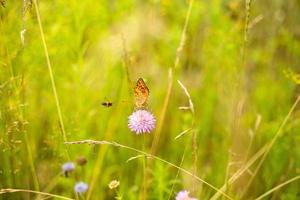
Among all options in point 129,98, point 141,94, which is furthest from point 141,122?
point 129,98

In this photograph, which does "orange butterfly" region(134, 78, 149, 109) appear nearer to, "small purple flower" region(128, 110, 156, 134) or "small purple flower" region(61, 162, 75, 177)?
"small purple flower" region(128, 110, 156, 134)

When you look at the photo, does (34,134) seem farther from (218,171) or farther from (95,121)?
(218,171)

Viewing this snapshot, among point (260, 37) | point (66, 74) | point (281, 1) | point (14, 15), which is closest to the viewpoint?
point (14, 15)

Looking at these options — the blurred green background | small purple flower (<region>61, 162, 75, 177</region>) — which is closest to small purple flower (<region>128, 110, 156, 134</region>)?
the blurred green background

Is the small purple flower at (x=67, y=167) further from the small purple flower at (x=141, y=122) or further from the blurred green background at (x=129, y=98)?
the small purple flower at (x=141, y=122)

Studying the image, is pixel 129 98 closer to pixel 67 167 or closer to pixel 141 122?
pixel 67 167

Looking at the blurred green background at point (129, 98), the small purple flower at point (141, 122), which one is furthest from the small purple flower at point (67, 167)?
the small purple flower at point (141, 122)

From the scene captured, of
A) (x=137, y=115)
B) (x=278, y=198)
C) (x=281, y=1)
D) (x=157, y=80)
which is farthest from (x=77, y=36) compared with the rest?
(x=281, y=1)
